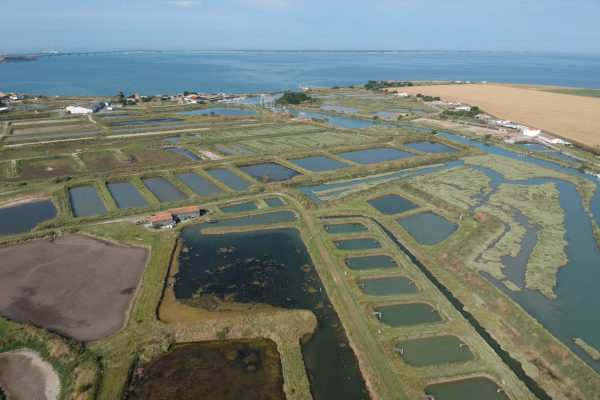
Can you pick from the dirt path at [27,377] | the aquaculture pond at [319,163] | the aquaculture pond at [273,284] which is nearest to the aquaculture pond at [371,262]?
the aquaculture pond at [273,284]

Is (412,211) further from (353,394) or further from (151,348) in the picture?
(151,348)

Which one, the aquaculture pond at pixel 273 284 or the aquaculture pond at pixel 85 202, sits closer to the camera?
the aquaculture pond at pixel 273 284

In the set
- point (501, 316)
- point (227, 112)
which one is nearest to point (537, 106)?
point (227, 112)

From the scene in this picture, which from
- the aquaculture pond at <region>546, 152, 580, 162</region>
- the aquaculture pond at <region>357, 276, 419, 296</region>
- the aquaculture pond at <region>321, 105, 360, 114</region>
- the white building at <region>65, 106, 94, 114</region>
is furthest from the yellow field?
the white building at <region>65, 106, 94, 114</region>

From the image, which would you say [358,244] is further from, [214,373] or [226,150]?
[226,150]

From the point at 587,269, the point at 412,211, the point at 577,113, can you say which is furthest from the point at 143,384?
the point at 577,113

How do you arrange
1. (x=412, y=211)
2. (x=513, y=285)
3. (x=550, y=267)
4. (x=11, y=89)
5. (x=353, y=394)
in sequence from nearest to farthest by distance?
1. (x=353, y=394)
2. (x=513, y=285)
3. (x=550, y=267)
4. (x=412, y=211)
5. (x=11, y=89)

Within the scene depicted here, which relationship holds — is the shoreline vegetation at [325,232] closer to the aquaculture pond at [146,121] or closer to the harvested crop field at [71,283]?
the harvested crop field at [71,283]
